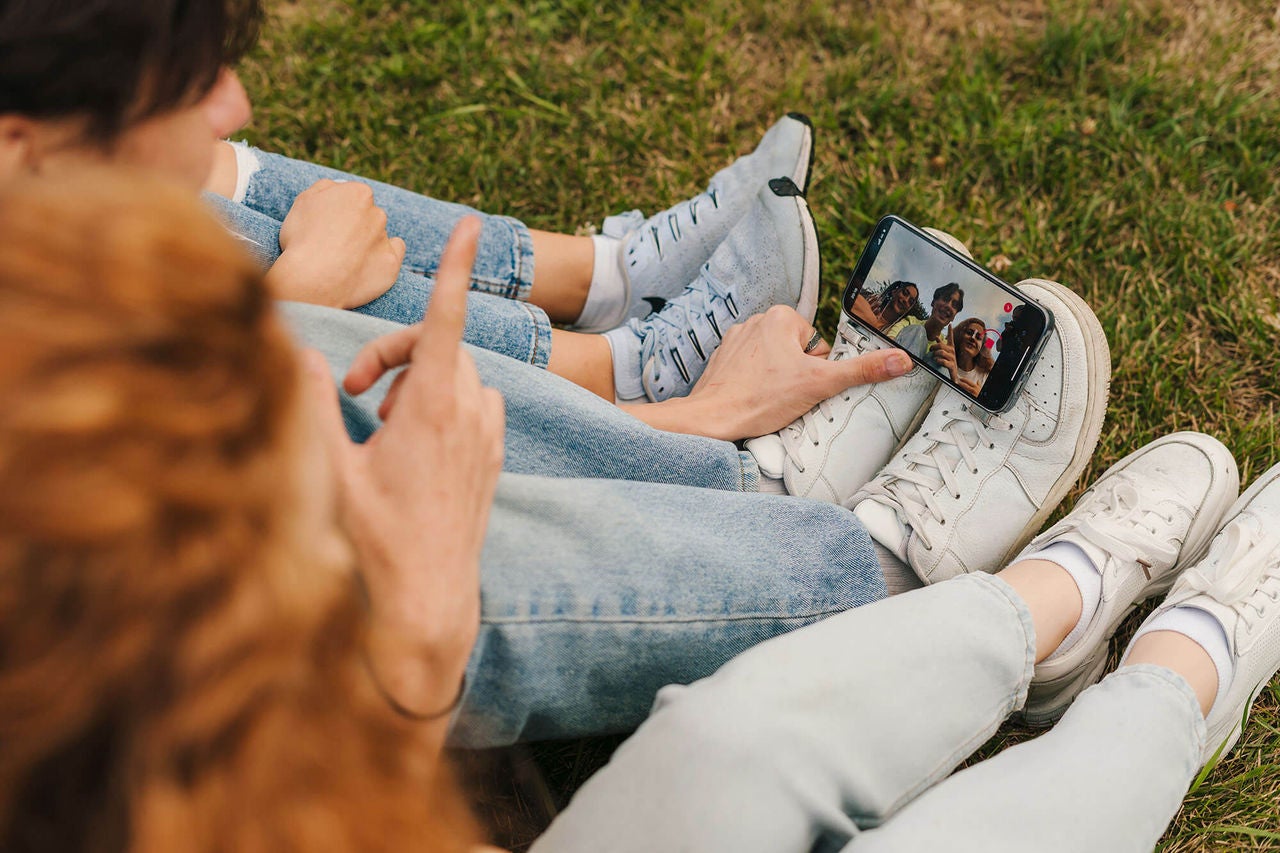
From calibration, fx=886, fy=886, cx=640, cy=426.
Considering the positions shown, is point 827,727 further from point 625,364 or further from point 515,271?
point 515,271

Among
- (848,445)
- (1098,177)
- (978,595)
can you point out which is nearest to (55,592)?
(978,595)

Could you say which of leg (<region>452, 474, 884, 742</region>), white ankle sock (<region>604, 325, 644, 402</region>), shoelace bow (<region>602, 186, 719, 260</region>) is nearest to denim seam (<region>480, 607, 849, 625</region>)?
leg (<region>452, 474, 884, 742</region>)

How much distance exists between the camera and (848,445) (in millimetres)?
1834

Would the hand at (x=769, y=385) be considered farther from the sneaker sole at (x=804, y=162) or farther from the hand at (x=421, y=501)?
the hand at (x=421, y=501)

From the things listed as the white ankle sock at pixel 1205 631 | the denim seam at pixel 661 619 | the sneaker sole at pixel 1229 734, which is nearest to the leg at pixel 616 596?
the denim seam at pixel 661 619

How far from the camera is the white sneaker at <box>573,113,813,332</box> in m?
2.00

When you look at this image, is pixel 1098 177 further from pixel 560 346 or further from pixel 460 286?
pixel 460 286

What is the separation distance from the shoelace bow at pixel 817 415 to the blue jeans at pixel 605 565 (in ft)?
0.84

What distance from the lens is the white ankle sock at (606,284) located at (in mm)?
2096

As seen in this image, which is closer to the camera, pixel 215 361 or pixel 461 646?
pixel 215 361

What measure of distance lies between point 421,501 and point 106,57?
64 centimetres

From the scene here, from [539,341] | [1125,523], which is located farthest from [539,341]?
[1125,523]

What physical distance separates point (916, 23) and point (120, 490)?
2411 mm

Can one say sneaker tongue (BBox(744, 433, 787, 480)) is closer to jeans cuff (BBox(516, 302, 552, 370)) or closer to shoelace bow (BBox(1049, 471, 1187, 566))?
jeans cuff (BBox(516, 302, 552, 370))
